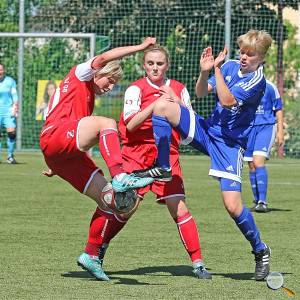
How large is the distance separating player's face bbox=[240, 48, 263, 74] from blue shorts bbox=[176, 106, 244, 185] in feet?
1.72

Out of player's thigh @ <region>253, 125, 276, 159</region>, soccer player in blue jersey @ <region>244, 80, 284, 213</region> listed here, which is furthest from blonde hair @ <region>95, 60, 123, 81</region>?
player's thigh @ <region>253, 125, 276, 159</region>

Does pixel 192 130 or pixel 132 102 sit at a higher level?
pixel 132 102

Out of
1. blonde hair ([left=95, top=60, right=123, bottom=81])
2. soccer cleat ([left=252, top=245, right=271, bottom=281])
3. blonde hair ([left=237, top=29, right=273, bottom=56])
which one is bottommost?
soccer cleat ([left=252, top=245, right=271, bottom=281])

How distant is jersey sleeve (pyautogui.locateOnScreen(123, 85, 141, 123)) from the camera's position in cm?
868

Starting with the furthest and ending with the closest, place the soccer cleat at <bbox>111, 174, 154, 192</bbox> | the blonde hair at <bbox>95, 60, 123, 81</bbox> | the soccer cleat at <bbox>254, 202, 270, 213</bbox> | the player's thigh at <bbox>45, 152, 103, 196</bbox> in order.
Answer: the soccer cleat at <bbox>254, 202, 270, 213</bbox>
the blonde hair at <bbox>95, 60, 123, 81</bbox>
the player's thigh at <bbox>45, 152, 103, 196</bbox>
the soccer cleat at <bbox>111, 174, 154, 192</bbox>

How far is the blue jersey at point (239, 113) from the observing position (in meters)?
8.34

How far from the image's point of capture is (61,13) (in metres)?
29.1

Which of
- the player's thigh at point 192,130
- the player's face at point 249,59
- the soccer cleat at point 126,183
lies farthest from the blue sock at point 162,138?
the player's face at point 249,59

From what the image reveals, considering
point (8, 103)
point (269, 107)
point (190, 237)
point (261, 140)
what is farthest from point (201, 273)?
point (8, 103)

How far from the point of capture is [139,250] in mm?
9945

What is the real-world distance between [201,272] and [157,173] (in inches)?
32.8

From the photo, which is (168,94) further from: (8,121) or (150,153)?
(8,121)

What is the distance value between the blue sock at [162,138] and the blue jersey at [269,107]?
6.18 metres

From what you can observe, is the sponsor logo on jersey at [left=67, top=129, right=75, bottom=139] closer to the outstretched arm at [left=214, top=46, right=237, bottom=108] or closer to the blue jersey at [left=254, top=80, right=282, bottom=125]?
the outstretched arm at [left=214, top=46, right=237, bottom=108]
